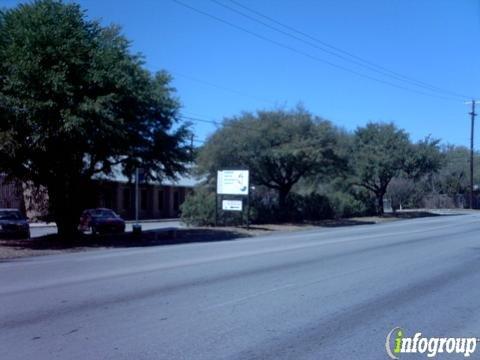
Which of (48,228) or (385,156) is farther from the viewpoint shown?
(385,156)

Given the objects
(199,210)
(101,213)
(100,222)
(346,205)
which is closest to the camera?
(100,222)

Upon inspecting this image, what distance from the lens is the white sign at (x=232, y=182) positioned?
3509 centimetres

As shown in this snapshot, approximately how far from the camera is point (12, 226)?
27.1 metres

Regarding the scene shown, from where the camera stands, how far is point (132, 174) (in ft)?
92.8

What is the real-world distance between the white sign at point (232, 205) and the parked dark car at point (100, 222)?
6563 mm

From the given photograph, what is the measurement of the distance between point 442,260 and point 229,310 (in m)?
9.02

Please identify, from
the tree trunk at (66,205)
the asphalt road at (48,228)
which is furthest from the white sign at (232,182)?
the tree trunk at (66,205)

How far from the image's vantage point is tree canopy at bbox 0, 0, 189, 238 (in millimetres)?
21281

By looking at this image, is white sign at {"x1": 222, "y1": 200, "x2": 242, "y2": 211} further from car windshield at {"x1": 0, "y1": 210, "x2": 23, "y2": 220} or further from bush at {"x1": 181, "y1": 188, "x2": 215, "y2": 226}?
car windshield at {"x1": 0, "y1": 210, "x2": 23, "y2": 220}

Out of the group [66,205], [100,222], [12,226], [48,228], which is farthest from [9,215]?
[48,228]

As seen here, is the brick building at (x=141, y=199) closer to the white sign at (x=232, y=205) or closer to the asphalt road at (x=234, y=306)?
the white sign at (x=232, y=205)

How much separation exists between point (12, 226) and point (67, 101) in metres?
8.40

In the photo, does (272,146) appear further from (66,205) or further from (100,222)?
(66,205)

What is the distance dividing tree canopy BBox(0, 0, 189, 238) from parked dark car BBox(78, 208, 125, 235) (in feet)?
16.9
